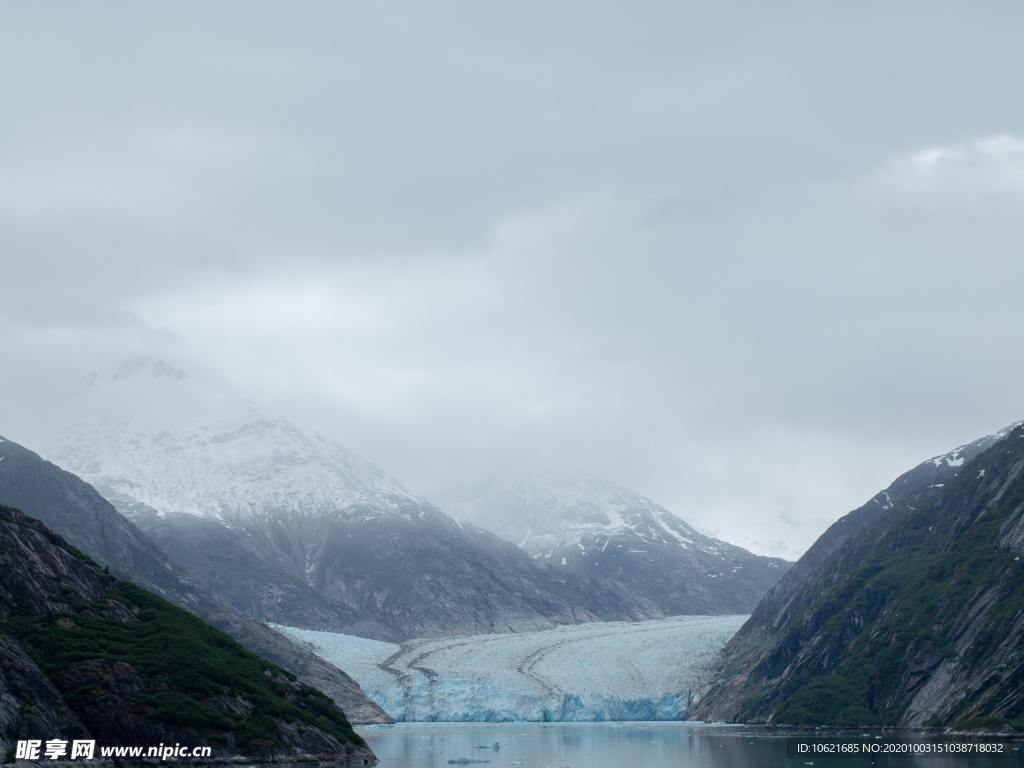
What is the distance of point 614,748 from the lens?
12288 cm

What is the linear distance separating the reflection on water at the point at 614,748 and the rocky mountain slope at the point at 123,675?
10411 millimetres

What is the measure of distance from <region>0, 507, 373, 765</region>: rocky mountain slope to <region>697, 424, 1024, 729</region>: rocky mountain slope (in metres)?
63.2

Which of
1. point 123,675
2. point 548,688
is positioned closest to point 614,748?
point 123,675

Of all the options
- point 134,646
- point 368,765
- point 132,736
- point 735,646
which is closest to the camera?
point 132,736

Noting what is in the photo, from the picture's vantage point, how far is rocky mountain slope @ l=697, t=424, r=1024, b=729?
128 metres

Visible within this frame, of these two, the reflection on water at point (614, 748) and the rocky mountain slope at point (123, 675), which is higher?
the rocky mountain slope at point (123, 675)

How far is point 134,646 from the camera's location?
8844cm

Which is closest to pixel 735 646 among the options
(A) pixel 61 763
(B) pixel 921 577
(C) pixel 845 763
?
(B) pixel 921 577

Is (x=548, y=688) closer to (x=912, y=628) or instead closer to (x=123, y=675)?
(x=912, y=628)

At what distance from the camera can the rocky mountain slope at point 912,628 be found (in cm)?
12769

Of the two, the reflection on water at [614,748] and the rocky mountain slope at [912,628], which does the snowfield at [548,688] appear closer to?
the reflection on water at [614,748]

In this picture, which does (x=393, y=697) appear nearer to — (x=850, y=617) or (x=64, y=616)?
(x=850, y=617)

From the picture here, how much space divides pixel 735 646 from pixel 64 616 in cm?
12944

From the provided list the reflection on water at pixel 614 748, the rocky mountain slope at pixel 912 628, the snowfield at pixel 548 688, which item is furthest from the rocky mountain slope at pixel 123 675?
the snowfield at pixel 548 688
